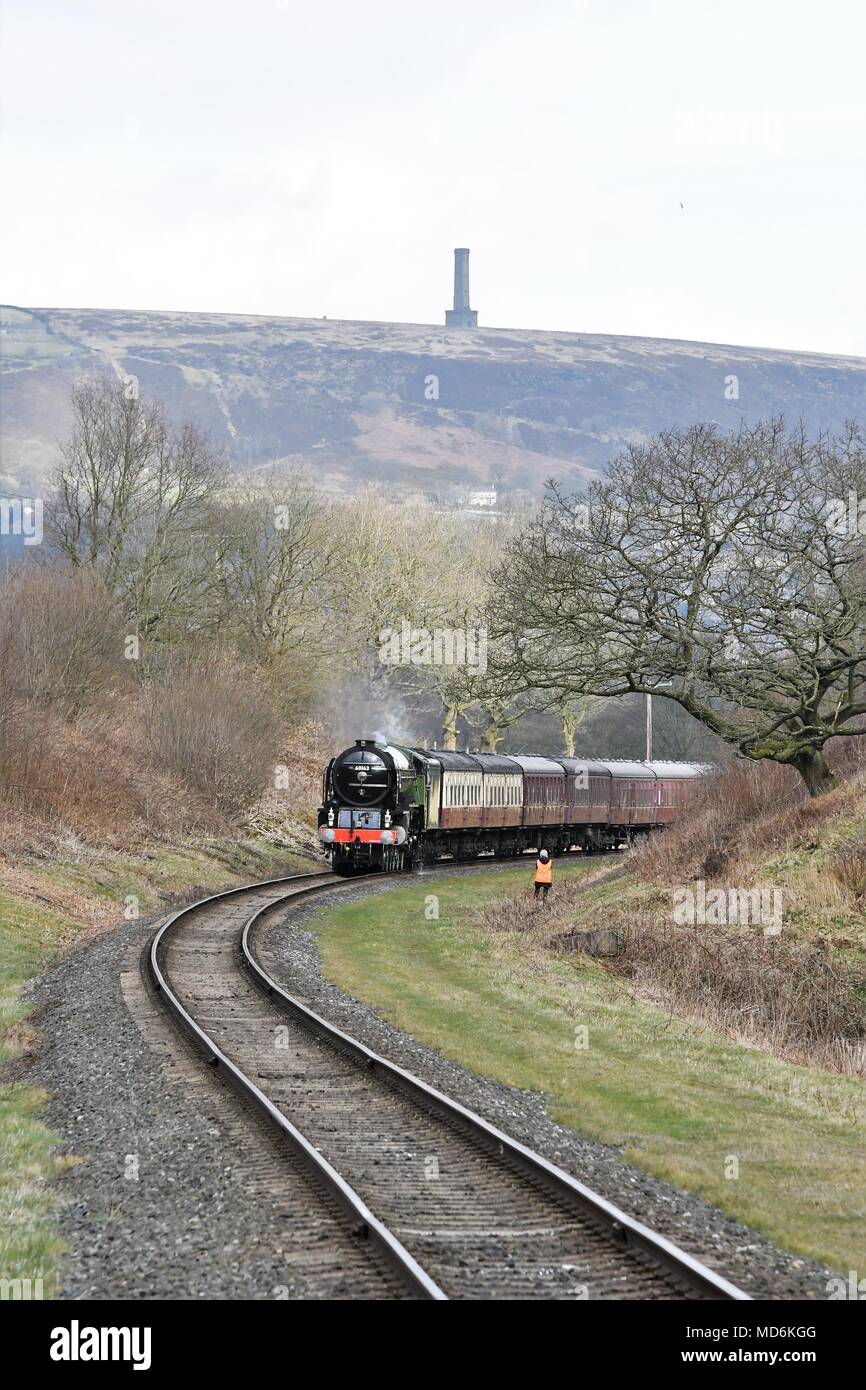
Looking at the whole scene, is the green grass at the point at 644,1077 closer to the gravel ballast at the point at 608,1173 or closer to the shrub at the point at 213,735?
the gravel ballast at the point at 608,1173

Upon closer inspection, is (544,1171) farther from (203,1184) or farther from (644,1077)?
(644,1077)

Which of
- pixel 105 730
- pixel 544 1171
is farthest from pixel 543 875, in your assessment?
pixel 544 1171

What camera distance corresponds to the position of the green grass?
10406mm

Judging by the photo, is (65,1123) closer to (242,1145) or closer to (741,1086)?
(242,1145)

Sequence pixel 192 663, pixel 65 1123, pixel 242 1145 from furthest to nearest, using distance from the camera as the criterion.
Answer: pixel 192 663
pixel 65 1123
pixel 242 1145

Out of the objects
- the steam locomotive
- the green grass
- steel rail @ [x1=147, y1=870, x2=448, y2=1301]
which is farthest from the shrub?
steel rail @ [x1=147, y1=870, x2=448, y2=1301]

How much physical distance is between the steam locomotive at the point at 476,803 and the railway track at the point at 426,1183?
22.7 meters

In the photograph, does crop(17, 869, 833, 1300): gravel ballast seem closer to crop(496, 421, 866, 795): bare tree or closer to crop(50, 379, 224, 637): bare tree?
crop(496, 421, 866, 795): bare tree

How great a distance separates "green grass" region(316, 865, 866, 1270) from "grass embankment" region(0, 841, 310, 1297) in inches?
183

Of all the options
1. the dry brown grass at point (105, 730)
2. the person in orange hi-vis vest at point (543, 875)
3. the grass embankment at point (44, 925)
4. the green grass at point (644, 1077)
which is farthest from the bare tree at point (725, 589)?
the dry brown grass at point (105, 730)

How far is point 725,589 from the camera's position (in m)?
29.5
